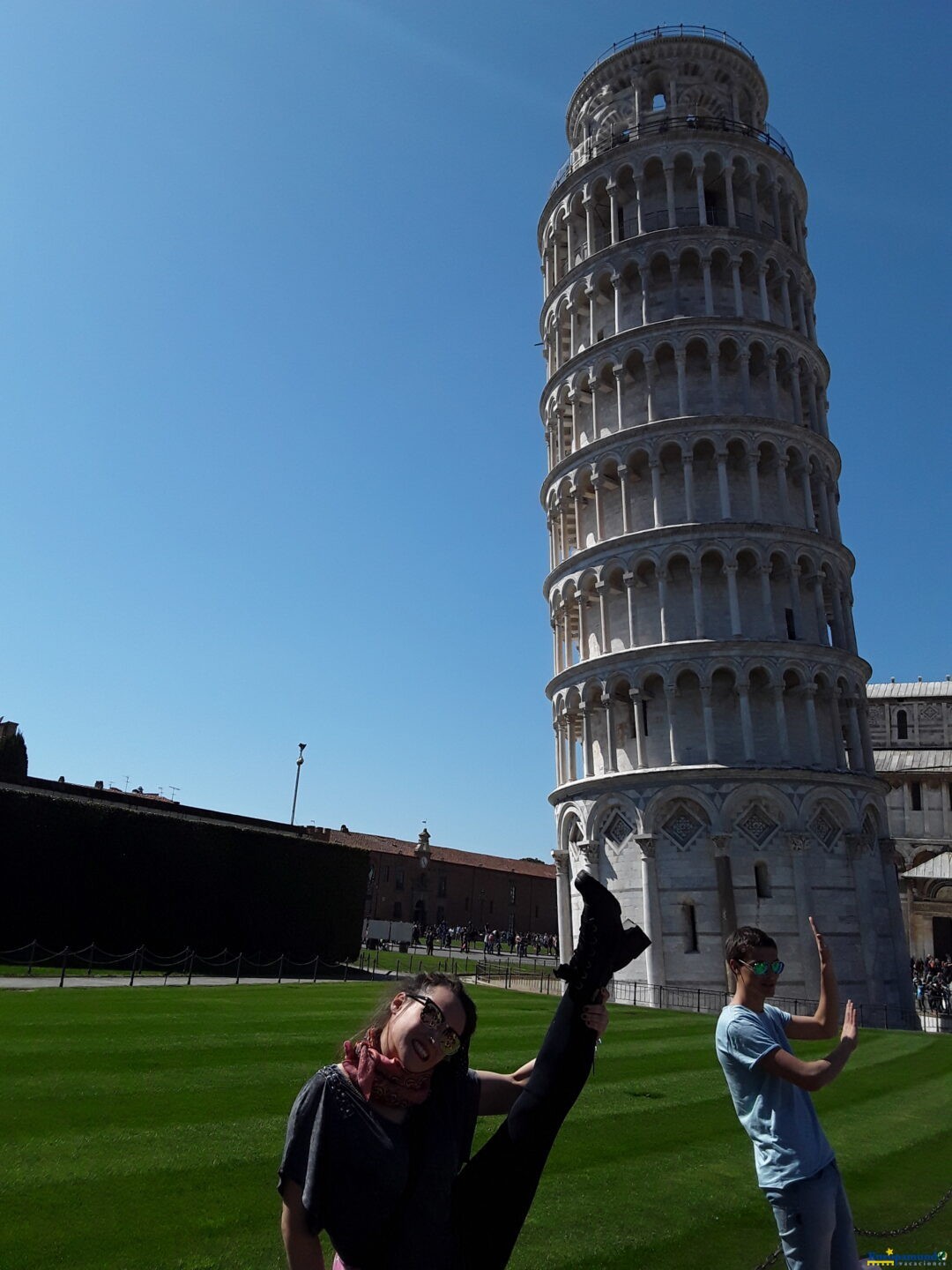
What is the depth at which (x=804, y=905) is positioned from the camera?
3189 cm

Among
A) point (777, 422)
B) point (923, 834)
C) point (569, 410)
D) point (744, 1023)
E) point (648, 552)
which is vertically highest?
point (569, 410)

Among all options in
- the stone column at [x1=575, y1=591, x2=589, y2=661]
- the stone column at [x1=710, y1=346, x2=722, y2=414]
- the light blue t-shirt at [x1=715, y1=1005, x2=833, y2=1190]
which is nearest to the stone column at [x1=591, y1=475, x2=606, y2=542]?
the stone column at [x1=575, y1=591, x2=589, y2=661]

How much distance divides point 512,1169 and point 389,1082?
21.8 inches

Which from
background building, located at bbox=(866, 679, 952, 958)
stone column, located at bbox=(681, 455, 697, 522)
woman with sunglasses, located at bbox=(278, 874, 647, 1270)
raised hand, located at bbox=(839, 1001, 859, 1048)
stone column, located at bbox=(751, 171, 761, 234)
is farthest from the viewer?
background building, located at bbox=(866, 679, 952, 958)

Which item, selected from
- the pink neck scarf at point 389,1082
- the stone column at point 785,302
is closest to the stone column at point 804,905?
the stone column at point 785,302

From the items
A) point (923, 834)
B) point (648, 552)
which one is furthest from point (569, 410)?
point (923, 834)

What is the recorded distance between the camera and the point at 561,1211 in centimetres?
755

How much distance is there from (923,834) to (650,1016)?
40977mm

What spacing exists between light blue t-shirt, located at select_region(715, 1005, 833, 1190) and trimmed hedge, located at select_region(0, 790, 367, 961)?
32221mm

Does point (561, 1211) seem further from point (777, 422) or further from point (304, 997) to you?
point (777, 422)

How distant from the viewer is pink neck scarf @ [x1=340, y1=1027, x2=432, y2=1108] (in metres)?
3.38

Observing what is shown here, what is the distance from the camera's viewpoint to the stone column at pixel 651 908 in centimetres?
3225

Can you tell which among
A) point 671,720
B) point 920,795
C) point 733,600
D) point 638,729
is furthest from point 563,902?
point 920,795

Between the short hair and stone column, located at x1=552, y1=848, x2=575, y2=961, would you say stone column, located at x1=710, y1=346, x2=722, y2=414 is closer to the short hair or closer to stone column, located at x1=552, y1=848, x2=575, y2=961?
stone column, located at x1=552, y1=848, x2=575, y2=961
